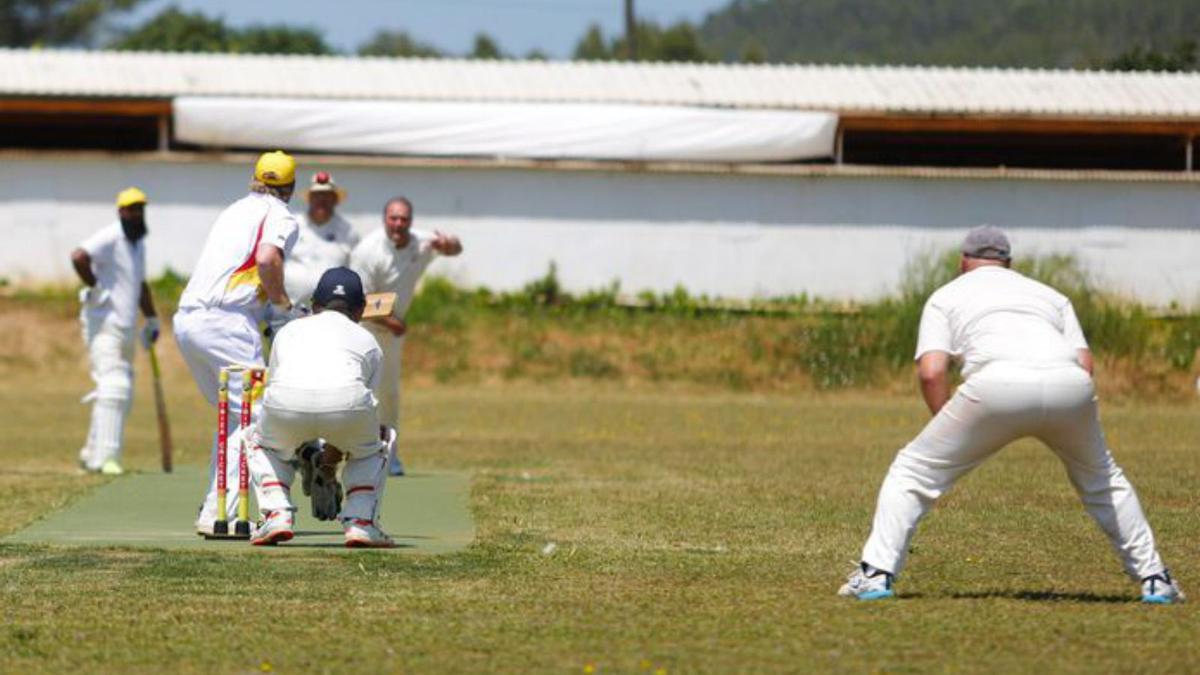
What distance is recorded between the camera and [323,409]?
10.5 m

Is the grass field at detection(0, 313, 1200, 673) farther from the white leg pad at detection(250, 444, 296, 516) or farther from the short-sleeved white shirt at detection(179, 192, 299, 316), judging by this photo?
the short-sleeved white shirt at detection(179, 192, 299, 316)

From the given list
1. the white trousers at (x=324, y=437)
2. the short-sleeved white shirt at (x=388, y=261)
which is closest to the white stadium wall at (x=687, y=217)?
the short-sleeved white shirt at (x=388, y=261)

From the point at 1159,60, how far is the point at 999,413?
24.0 m

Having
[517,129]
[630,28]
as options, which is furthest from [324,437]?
[630,28]

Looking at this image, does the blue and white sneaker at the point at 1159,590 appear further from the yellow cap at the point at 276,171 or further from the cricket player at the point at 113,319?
the cricket player at the point at 113,319

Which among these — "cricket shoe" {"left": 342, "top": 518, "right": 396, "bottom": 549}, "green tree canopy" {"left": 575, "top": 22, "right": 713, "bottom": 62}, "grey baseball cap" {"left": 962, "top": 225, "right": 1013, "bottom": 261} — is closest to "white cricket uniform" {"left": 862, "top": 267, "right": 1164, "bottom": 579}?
"grey baseball cap" {"left": 962, "top": 225, "right": 1013, "bottom": 261}

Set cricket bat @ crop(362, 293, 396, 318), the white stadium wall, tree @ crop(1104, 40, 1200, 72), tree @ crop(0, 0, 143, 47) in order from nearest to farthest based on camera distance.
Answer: cricket bat @ crop(362, 293, 396, 318) → the white stadium wall → tree @ crop(1104, 40, 1200, 72) → tree @ crop(0, 0, 143, 47)

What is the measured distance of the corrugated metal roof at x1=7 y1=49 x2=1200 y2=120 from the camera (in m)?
30.8

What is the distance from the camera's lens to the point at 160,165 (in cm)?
3011

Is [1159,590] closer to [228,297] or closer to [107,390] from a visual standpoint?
[228,297]

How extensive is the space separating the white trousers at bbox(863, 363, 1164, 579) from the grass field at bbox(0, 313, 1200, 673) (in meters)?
0.28

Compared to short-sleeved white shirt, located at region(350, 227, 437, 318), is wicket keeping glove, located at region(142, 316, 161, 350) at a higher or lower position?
lower

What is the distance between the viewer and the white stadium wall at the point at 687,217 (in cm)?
3017

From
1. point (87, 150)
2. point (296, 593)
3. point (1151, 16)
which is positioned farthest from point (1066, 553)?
point (1151, 16)
